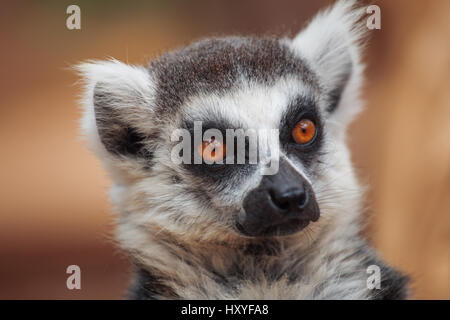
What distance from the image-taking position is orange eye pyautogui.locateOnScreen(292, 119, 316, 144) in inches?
107

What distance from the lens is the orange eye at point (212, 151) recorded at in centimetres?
258

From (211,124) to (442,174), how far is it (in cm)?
208

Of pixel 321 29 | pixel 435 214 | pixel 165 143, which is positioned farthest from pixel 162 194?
pixel 435 214

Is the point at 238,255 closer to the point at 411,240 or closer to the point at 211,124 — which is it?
the point at 211,124

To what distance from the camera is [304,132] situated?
9.02 ft

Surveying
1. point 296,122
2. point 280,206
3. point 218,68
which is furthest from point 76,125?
point 280,206

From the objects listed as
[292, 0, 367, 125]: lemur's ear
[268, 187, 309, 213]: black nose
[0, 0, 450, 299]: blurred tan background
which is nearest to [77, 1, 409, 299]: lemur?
[268, 187, 309, 213]: black nose

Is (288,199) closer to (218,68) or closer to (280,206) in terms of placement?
(280,206)

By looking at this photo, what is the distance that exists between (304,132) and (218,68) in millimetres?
514

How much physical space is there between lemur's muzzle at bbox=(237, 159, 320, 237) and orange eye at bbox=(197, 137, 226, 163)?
250 millimetres

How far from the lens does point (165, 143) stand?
2.81 meters

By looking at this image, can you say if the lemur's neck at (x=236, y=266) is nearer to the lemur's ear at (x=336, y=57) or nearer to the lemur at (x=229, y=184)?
the lemur at (x=229, y=184)

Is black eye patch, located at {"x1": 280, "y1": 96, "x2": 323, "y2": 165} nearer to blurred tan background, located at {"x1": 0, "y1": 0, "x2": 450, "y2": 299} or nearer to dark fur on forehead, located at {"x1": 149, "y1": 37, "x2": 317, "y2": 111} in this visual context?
dark fur on forehead, located at {"x1": 149, "y1": 37, "x2": 317, "y2": 111}

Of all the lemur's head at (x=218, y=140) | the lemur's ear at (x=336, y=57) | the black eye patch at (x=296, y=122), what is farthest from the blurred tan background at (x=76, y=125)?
the black eye patch at (x=296, y=122)
